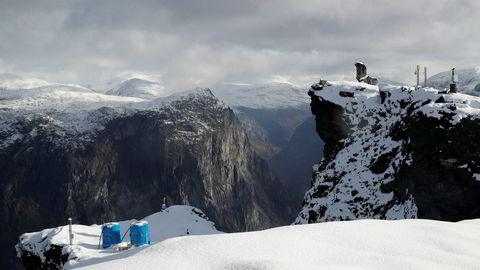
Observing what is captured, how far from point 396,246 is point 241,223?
7632 inches

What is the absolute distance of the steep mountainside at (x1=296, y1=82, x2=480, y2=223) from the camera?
27.0 metres

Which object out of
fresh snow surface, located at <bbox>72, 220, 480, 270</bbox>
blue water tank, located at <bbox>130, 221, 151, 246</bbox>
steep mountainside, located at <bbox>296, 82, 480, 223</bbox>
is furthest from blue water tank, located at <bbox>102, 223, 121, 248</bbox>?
steep mountainside, located at <bbox>296, 82, 480, 223</bbox>

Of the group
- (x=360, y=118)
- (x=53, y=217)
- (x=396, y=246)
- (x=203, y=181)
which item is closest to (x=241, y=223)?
(x=203, y=181)

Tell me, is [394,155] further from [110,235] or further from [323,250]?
[323,250]

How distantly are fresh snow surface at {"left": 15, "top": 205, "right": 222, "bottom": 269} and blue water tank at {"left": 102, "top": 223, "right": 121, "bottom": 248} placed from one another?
1.66ft

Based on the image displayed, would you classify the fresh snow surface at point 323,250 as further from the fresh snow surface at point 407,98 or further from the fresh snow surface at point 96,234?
the fresh snow surface at point 407,98

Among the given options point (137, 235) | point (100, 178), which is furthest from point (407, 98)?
point (100, 178)

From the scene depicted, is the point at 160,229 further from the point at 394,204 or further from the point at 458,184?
the point at 458,184

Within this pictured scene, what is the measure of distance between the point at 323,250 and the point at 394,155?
1092 inches

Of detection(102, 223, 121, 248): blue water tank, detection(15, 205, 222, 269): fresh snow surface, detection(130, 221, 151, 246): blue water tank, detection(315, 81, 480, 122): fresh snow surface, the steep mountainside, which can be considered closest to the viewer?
detection(130, 221, 151, 246): blue water tank

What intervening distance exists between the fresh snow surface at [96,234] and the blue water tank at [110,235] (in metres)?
0.51

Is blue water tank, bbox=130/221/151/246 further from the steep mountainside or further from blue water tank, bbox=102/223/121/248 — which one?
the steep mountainside

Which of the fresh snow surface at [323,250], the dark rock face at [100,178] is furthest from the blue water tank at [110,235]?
the dark rock face at [100,178]

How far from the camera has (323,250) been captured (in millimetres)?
8414
